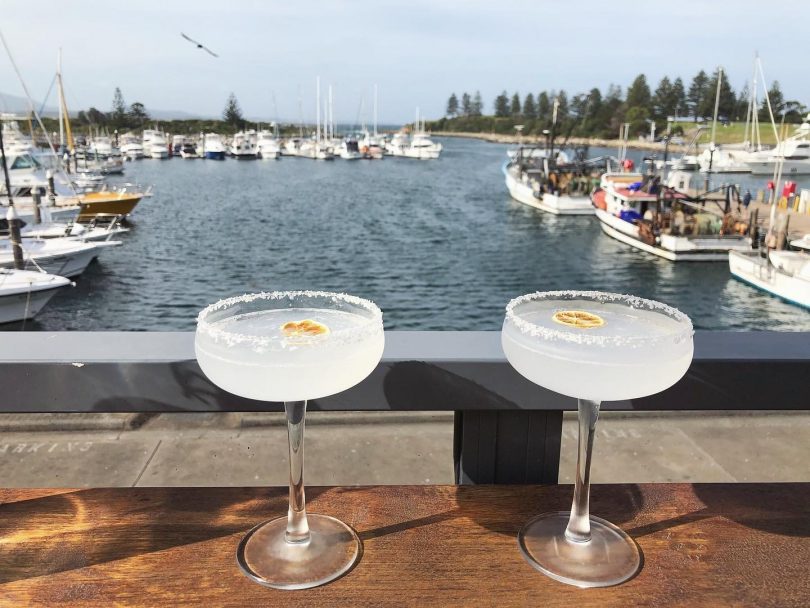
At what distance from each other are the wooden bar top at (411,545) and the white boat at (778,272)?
15.2m

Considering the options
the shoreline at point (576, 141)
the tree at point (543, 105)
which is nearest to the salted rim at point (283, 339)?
the shoreline at point (576, 141)

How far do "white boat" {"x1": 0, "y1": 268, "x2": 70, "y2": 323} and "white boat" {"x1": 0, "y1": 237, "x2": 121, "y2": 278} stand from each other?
49.9 inches

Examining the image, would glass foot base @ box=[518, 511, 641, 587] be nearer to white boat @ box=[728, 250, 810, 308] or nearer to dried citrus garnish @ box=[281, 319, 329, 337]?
dried citrus garnish @ box=[281, 319, 329, 337]

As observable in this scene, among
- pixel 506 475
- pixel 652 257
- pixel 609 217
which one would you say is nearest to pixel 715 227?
pixel 652 257

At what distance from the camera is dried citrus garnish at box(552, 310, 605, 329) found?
36.6 inches

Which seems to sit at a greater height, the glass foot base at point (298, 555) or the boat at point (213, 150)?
the boat at point (213, 150)

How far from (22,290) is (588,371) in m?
12.0

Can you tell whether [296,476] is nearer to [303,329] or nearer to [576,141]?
[303,329]

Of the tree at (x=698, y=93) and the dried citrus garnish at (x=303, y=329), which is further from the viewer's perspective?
the tree at (x=698, y=93)

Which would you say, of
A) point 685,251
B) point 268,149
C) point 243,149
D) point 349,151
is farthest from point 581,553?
point 243,149

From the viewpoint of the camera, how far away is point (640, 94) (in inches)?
3268

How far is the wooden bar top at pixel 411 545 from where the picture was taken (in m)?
0.82

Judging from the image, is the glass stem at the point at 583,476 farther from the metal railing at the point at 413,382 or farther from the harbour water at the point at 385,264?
the harbour water at the point at 385,264

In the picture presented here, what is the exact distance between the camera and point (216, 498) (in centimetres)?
102
